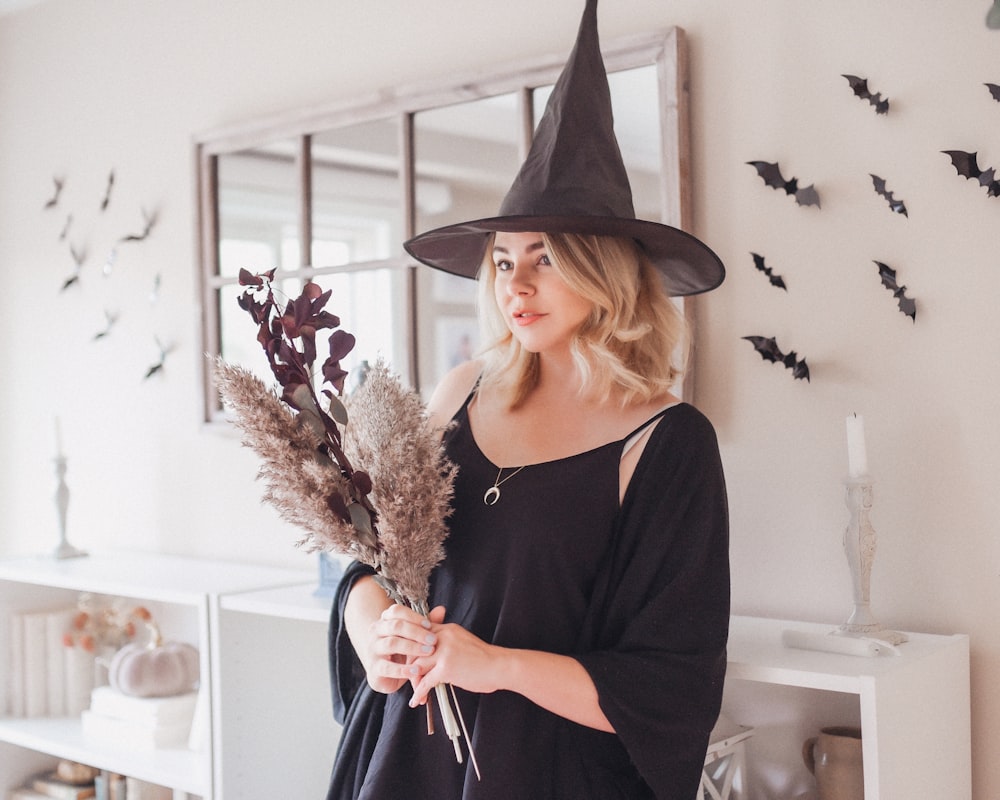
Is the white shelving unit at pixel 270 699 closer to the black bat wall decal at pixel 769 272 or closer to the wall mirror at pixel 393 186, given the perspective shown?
the wall mirror at pixel 393 186

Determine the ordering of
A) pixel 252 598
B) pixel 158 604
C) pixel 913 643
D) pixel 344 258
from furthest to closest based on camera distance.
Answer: pixel 158 604
pixel 344 258
pixel 252 598
pixel 913 643

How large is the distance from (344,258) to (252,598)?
805 mm

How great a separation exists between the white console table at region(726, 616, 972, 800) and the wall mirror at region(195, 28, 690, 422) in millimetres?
816

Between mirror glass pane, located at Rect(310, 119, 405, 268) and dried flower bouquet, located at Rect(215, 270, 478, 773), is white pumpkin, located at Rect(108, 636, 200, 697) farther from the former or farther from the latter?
dried flower bouquet, located at Rect(215, 270, 478, 773)

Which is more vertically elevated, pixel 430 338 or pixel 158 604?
pixel 430 338

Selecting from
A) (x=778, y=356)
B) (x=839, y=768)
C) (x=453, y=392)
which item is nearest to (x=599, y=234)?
(x=453, y=392)

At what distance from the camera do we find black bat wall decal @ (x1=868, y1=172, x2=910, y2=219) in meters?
1.81

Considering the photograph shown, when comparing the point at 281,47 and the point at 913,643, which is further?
the point at 281,47

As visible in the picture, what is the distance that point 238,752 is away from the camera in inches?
93.7

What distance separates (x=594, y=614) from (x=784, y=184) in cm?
84

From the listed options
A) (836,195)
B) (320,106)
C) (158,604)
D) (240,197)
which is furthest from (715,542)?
(158,604)

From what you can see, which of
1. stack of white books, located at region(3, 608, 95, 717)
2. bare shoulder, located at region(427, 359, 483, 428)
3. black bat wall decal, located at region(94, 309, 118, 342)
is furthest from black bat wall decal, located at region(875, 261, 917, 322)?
stack of white books, located at region(3, 608, 95, 717)

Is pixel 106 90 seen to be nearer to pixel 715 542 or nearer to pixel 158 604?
pixel 158 604

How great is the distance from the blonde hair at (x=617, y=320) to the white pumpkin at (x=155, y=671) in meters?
1.48
